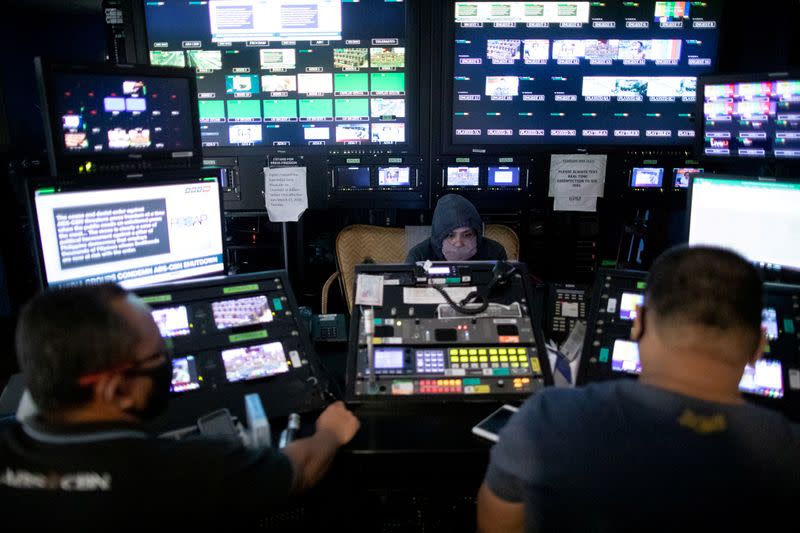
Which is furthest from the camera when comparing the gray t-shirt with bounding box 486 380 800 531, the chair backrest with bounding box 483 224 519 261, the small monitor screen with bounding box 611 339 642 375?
the chair backrest with bounding box 483 224 519 261

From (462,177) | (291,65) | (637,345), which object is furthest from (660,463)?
(291,65)

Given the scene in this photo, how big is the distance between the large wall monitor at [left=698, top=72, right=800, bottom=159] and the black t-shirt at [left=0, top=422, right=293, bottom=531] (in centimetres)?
199

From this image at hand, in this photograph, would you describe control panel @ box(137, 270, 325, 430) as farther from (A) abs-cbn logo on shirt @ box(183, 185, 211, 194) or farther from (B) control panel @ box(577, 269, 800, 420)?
(B) control panel @ box(577, 269, 800, 420)

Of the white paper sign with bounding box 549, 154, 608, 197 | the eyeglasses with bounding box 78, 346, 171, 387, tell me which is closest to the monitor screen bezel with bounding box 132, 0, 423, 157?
the white paper sign with bounding box 549, 154, 608, 197

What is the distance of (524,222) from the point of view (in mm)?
3373

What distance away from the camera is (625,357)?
173 cm

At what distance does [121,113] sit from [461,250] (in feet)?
5.47

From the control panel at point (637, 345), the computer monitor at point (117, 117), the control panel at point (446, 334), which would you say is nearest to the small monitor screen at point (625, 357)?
the control panel at point (637, 345)

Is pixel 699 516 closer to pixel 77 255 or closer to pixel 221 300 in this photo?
pixel 221 300

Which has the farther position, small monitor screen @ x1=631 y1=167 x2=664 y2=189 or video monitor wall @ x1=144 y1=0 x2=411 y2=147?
small monitor screen @ x1=631 y1=167 x2=664 y2=189

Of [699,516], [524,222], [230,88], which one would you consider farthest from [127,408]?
[524,222]

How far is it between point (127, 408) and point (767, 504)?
113 cm

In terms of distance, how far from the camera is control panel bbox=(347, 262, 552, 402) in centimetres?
167

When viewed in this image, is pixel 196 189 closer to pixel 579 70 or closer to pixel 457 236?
pixel 457 236
